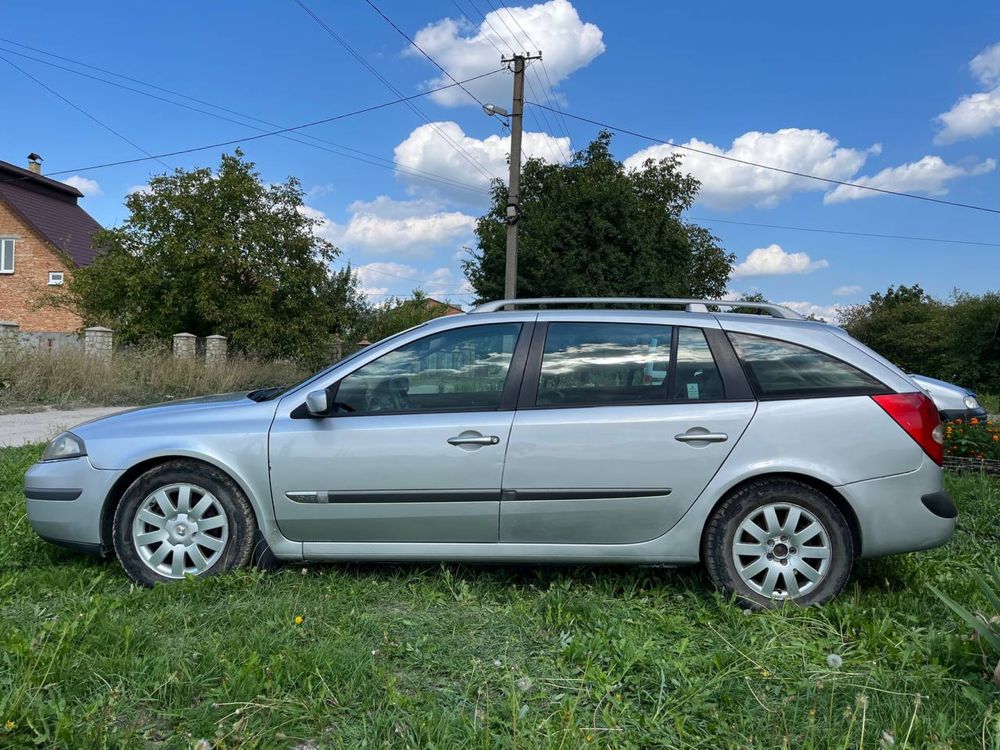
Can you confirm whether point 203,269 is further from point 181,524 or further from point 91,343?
point 181,524

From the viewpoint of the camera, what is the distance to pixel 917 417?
129 inches

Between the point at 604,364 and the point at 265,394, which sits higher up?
the point at 604,364

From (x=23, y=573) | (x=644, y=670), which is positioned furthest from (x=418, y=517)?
(x=23, y=573)

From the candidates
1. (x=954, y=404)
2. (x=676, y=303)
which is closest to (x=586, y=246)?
(x=954, y=404)

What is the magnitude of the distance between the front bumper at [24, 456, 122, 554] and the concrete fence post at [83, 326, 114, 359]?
12867 mm

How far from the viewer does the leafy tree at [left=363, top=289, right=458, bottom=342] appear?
36.7m

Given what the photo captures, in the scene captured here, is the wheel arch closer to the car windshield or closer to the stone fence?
the car windshield

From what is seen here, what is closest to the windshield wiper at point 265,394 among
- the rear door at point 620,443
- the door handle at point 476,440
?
the door handle at point 476,440

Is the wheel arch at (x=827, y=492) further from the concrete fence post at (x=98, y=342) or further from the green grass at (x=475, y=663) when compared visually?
the concrete fence post at (x=98, y=342)

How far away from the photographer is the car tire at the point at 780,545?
329 centimetres

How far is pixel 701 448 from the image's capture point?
3318 mm

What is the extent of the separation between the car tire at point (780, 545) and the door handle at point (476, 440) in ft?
3.72

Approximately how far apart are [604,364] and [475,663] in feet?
5.11

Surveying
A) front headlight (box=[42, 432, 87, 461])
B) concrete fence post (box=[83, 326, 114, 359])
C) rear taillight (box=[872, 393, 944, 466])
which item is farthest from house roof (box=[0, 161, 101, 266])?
rear taillight (box=[872, 393, 944, 466])
